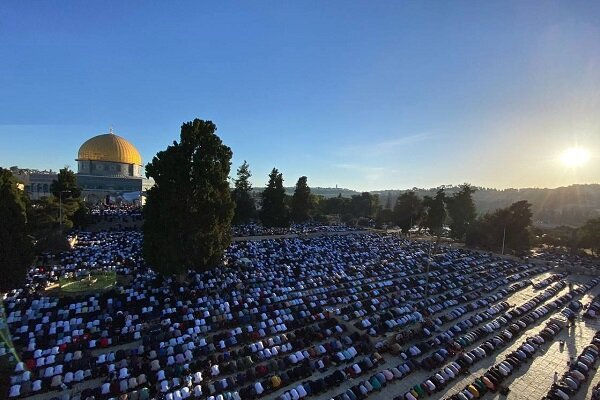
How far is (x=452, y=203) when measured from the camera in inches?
2233

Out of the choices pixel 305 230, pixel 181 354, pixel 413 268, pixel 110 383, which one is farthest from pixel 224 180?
A: pixel 305 230

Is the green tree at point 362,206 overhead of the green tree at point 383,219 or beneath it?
overhead

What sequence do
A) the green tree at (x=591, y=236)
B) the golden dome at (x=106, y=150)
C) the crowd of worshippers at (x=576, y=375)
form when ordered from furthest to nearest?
1. the golden dome at (x=106, y=150)
2. the green tree at (x=591, y=236)
3. the crowd of worshippers at (x=576, y=375)

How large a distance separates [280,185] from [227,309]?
104ft

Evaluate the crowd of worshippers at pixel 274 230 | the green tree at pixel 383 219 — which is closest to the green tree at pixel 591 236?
the green tree at pixel 383 219

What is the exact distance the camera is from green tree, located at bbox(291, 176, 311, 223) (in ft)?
189

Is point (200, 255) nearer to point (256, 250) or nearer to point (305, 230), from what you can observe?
point (256, 250)

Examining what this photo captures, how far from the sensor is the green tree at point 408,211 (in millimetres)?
56250

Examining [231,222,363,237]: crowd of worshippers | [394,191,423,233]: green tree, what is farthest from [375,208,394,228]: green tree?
[231,222,363,237]: crowd of worshippers

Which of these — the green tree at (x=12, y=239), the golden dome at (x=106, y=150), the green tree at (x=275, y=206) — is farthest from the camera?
the golden dome at (x=106, y=150)

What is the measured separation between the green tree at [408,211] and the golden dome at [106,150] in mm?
55340

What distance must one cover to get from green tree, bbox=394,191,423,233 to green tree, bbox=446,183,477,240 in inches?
214

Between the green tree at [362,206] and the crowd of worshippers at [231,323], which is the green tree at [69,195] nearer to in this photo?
the crowd of worshippers at [231,323]

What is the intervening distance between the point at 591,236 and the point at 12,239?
68.1m
